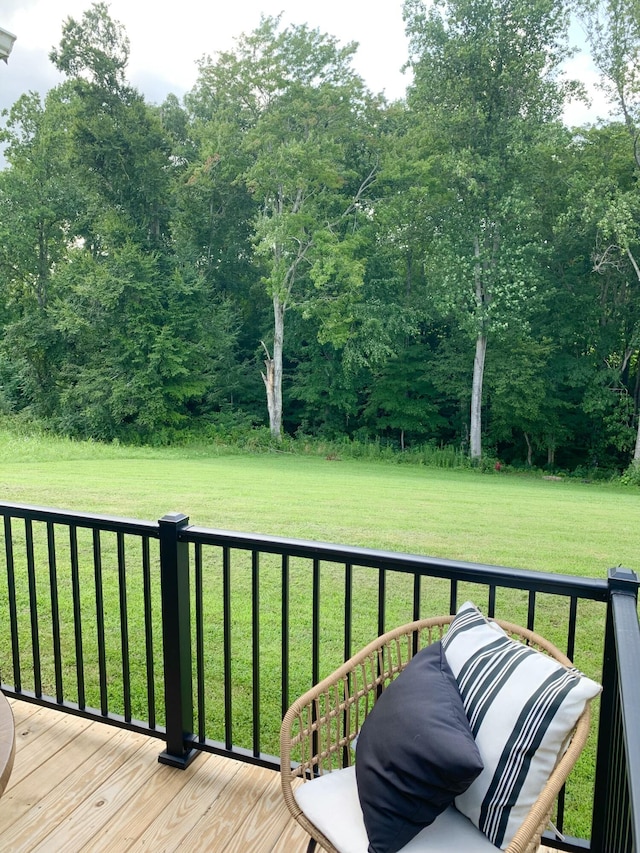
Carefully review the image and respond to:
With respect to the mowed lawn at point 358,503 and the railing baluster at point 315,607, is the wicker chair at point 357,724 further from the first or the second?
the mowed lawn at point 358,503

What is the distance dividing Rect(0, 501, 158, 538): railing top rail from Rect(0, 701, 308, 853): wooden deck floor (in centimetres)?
75

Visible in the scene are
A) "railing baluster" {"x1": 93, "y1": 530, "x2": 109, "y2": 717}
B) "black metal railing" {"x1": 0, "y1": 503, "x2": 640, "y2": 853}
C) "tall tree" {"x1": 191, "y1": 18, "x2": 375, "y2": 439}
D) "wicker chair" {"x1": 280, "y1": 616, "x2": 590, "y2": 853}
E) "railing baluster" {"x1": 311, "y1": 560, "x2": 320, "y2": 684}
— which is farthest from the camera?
"tall tree" {"x1": 191, "y1": 18, "x2": 375, "y2": 439}

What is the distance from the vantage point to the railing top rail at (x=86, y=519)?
1.87 metres

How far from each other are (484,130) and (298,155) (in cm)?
378

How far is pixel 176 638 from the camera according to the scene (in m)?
1.90

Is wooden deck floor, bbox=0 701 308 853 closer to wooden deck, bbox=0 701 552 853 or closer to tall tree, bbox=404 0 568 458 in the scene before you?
wooden deck, bbox=0 701 552 853

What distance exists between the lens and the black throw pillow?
110 centimetres

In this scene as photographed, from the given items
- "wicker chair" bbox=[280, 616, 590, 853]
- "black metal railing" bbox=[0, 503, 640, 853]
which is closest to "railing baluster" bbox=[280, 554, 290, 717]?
"black metal railing" bbox=[0, 503, 640, 853]

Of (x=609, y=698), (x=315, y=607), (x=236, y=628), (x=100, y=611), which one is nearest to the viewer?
(x=609, y=698)

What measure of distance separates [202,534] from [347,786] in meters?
0.79

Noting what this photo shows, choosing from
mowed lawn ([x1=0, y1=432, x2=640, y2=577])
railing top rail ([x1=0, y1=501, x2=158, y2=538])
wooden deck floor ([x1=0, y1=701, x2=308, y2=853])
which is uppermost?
railing top rail ([x1=0, y1=501, x2=158, y2=538])

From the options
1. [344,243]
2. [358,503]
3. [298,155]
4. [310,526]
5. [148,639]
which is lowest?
[358,503]

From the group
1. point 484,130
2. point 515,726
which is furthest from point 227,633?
point 484,130

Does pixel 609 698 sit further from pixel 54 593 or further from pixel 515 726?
pixel 54 593
